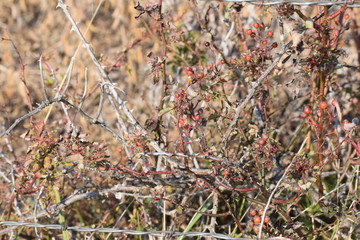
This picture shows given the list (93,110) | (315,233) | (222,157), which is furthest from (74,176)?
(93,110)

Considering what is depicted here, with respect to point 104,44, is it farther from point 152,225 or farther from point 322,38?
point 322,38

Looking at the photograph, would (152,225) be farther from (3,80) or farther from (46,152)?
(3,80)

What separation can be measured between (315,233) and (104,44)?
2842mm

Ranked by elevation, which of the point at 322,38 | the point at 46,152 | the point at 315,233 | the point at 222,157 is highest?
the point at 322,38

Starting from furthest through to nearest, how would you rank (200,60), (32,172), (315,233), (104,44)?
1. (104,44)
2. (200,60)
3. (315,233)
4. (32,172)

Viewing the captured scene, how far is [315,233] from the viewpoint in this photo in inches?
66.3

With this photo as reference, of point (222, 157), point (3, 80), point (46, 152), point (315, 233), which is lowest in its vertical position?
point (315, 233)

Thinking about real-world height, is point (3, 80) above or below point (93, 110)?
above

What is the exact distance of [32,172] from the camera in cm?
155

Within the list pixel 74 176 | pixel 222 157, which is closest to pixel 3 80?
pixel 74 176

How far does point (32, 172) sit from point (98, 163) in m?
0.24

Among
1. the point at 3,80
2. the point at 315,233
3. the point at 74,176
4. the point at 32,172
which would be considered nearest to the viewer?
the point at 32,172

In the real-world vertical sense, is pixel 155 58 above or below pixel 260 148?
above

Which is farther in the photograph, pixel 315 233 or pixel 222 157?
pixel 315 233
